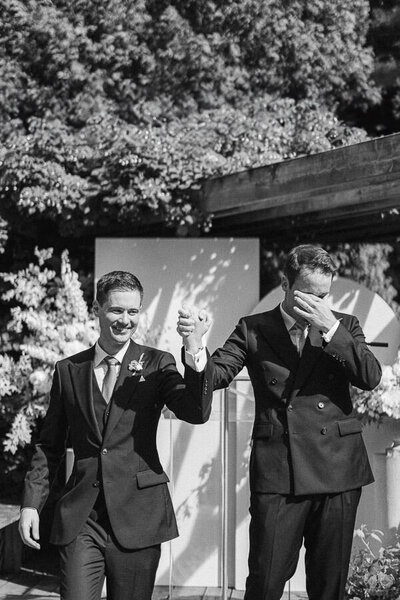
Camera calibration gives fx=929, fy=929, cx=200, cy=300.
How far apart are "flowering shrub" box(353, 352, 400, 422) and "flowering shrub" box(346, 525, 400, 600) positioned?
0.68m

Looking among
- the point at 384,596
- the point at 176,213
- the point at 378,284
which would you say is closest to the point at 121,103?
the point at 176,213

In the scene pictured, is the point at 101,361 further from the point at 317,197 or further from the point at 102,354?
the point at 317,197

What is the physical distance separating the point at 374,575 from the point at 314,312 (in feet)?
6.39

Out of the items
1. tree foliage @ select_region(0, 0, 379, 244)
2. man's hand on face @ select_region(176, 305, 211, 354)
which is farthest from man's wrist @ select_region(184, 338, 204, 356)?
tree foliage @ select_region(0, 0, 379, 244)

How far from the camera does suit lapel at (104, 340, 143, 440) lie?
333cm

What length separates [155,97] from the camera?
29.4 feet

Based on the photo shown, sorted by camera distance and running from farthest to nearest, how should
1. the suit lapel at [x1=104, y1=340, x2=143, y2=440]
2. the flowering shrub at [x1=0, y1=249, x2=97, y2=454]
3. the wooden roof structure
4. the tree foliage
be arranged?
1. the tree foliage
2. the flowering shrub at [x1=0, y1=249, x2=97, y2=454]
3. the wooden roof structure
4. the suit lapel at [x1=104, y1=340, x2=143, y2=440]

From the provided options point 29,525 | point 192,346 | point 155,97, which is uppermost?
point 155,97

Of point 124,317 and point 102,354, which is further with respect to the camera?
point 102,354

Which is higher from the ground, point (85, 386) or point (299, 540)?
point (85, 386)

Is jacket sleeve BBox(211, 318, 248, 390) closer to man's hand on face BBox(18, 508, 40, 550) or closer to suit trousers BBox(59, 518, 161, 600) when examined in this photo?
suit trousers BBox(59, 518, 161, 600)

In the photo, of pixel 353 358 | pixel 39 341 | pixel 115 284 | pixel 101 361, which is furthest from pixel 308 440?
pixel 39 341

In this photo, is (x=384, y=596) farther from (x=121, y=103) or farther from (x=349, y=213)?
(x=121, y=103)

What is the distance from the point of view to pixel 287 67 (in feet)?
31.9
